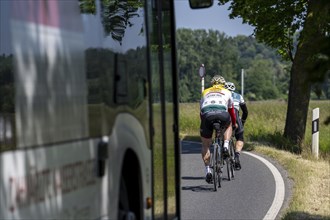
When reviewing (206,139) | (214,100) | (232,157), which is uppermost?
(214,100)

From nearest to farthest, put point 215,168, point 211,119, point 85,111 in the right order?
1. point 85,111
2. point 211,119
3. point 215,168

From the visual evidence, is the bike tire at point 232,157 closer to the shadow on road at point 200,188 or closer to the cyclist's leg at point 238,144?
the cyclist's leg at point 238,144

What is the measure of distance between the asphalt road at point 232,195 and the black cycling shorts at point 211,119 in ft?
3.33

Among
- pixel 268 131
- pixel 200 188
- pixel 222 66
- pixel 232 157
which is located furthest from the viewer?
pixel 222 66

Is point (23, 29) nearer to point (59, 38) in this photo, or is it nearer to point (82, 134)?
point (59, 38)

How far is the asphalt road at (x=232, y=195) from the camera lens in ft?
38.1

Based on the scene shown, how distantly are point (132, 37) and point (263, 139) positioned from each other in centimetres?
2058

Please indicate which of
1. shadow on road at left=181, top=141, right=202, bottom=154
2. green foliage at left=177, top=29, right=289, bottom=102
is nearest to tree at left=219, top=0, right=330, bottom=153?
shadow on road at left=181, top=141, right=202, bottom=154

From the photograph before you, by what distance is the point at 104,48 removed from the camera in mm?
5605

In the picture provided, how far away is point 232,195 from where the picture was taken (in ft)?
44.0

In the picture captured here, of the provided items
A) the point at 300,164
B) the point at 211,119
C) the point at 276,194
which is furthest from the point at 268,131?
the point at 276,194

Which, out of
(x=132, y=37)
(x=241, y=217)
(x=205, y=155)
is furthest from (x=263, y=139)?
(x=132, y=37)

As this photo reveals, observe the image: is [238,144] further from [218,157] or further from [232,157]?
[218,157]

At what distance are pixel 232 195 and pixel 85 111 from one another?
8596 mm
